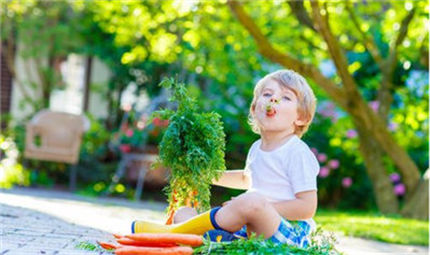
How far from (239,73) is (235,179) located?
26.1 feet

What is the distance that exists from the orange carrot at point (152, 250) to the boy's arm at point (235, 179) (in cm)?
69

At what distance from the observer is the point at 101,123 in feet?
45.2

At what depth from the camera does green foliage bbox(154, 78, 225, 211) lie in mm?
3676

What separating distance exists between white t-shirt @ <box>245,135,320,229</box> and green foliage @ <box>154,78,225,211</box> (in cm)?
26

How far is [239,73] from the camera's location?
1169cm

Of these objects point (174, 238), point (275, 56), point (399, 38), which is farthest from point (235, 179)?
point (399, 38)

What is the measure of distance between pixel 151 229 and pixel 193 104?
752 millimetres

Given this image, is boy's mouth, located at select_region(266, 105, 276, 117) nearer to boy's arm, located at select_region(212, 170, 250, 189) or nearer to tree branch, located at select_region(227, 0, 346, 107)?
boy's arm, located at select_region(212, 170, 250, 189)

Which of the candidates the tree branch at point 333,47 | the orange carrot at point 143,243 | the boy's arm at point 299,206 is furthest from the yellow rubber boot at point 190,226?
the tree branch at point 333,47

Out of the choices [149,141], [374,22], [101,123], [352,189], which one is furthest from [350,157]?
[101,123]

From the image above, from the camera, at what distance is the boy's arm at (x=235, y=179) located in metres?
3.80

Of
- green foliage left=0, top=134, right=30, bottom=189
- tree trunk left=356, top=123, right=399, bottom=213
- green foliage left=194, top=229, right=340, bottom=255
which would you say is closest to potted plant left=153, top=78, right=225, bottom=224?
green foliage left=194, top=229, right=340, bottom=255

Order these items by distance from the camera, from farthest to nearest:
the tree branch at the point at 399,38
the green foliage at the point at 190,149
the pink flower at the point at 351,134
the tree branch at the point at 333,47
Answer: the pink flower at the point at 351,134 → the tree branch at the point at 399,38 → the tree branch at the point at 333,47 → the green foliage at the point at 190,149

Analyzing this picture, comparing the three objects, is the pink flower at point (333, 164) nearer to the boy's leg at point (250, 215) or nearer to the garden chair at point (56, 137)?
the garden chair at point (56, 137)
